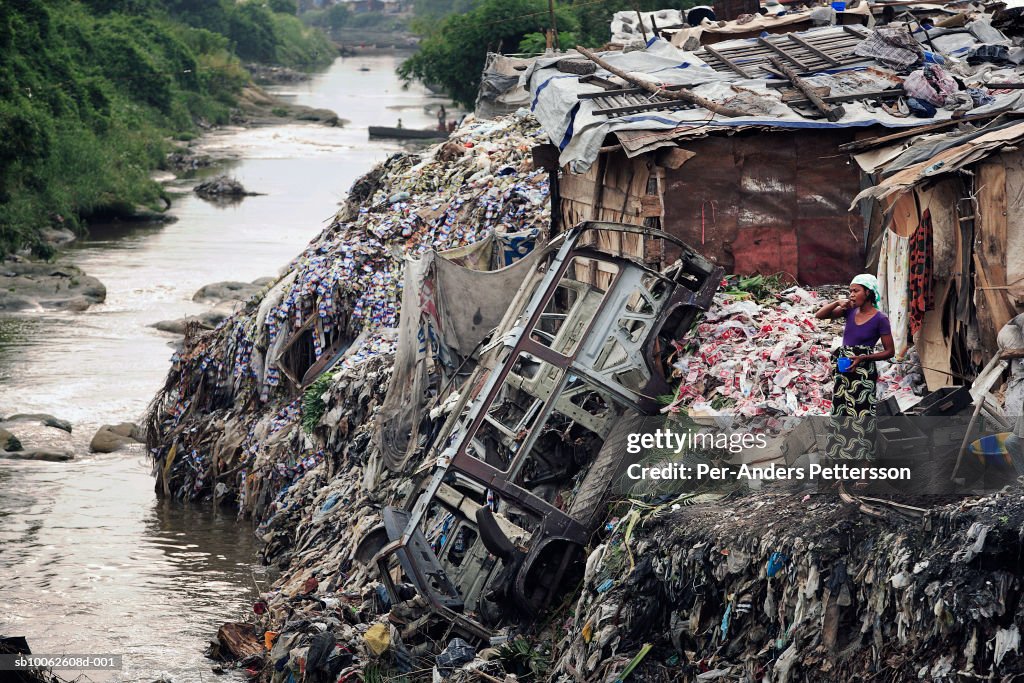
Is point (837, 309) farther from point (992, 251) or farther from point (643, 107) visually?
point (643, 107)

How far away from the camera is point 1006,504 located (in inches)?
244

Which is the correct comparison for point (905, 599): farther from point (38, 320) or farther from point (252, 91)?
point (252, 91)

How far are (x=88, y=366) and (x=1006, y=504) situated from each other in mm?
16918

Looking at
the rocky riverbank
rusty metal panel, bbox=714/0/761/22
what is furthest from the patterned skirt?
the rocky riverbank

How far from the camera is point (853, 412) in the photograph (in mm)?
8211

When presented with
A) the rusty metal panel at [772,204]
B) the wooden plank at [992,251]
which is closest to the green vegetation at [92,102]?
the rusty metal panel at [772,204]

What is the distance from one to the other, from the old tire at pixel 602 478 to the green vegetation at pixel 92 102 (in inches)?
724

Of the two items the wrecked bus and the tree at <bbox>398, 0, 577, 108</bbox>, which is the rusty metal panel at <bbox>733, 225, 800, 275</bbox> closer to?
the wrecked bus

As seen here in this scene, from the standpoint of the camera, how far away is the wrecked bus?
870 cm

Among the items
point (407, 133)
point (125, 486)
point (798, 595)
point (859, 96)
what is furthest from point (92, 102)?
point (798, 595)

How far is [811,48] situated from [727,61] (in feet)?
2.69

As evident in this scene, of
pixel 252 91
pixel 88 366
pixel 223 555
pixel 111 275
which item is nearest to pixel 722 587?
pixel 223 555

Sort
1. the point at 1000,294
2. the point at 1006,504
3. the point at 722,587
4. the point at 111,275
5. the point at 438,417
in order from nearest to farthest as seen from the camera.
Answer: the point at 1006,504, the point at 722,587, the point at 1000,294, the point at 438,417, the point at 111,275

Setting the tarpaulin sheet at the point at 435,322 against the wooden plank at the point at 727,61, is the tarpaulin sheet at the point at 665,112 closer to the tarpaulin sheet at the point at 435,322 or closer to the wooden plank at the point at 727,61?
the wooden plank at the point at 727,61
